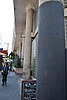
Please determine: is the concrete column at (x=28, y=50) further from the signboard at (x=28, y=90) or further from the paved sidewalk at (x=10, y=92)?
the signboard at (x=28, y=90)

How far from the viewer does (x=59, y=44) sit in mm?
4879

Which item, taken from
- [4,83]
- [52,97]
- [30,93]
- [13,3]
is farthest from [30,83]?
[13,3]

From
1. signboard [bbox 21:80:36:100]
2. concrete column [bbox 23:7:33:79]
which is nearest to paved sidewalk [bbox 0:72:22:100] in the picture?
signboard [bbox 21:80:36:100]

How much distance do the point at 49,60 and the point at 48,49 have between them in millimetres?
247

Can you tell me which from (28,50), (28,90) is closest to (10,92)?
(28,90)

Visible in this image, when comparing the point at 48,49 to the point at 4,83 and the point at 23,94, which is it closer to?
the point at 23,94

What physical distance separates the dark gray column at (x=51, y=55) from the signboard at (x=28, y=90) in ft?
9.28

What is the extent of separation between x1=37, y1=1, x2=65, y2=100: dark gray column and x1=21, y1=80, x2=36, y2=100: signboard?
283 cm

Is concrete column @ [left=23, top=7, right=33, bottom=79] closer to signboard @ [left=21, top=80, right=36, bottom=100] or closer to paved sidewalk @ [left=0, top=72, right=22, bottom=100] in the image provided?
paved sidewalk @ [left=0, top=72, right=22, bottom=100]

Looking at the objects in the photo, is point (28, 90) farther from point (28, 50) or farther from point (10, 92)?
point (28, 50)

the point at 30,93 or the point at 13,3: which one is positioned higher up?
the point at 13,3

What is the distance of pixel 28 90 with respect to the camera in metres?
7.81

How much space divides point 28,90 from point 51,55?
10.9 feet

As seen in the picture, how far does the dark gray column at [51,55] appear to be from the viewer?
4.80 meters
